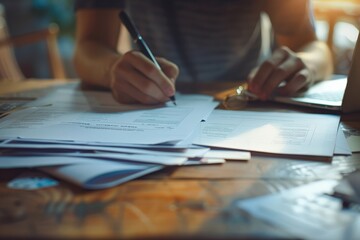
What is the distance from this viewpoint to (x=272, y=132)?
2.19 feet

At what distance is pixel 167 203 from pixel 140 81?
0.40 metres

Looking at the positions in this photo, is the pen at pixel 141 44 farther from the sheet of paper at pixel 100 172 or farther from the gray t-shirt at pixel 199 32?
the gray t-shirt at pixel 199 32

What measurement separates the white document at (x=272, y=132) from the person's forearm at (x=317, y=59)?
24 centimetres

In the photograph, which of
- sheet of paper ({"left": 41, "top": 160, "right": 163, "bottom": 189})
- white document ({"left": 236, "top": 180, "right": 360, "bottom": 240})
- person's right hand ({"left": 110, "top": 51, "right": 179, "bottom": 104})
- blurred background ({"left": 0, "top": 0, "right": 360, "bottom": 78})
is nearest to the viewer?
white document ({"left": 236, "top": 180, "right": 360, "bottom": 240})

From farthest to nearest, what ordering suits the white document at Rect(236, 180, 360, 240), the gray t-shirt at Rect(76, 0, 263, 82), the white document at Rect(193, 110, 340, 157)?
the gray t-shirt at Rect(76, 0, 263, 82) < the white document at Rect(193, 110, 340, 157) < the white document at Rect(236, 180, 360, 240)

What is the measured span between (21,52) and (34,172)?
338 cm

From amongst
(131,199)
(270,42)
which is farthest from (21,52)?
(131,199)

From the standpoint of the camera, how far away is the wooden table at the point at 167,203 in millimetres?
397

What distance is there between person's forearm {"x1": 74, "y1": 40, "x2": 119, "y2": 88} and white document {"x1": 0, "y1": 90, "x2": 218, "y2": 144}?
0.36ft

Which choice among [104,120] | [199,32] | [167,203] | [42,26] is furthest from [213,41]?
[42,26]

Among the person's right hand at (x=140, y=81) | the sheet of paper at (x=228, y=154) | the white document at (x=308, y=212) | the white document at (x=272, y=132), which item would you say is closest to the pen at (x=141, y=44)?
the person's right hand at (x=140, y=81)

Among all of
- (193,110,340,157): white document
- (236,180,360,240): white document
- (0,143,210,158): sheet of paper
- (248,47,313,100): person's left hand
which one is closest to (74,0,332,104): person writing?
(248,47,313,100): person's left hand

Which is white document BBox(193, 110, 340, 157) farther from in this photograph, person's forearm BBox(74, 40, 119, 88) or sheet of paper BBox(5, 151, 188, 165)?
person's forearm BBox(74, 40, 119, 88)

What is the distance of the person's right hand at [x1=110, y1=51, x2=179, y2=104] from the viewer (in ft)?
2.66
